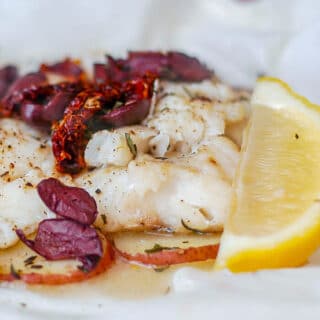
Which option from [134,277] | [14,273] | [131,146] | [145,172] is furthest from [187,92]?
[14,273]

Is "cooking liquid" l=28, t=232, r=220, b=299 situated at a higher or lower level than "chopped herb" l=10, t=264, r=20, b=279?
higher

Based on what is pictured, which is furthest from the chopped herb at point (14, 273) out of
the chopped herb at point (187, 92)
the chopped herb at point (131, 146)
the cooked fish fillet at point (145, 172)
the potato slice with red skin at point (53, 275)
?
the chopped herb at point (187, 92)

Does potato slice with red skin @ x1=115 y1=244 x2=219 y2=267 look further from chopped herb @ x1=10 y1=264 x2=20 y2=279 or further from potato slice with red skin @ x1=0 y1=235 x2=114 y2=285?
chopped herb @ x1=10 y1=264 x2=20 y2=279

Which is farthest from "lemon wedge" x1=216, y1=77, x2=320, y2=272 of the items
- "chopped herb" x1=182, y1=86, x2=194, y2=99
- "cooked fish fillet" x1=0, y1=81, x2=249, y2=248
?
"chopped herb" x1=182, y1=86, x2=194, y2=99

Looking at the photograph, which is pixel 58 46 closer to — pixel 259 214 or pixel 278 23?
pixel 278 23

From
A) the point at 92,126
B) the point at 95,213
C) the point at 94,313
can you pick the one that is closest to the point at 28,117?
the point at 92,126

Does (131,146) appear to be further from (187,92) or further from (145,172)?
(187,92)

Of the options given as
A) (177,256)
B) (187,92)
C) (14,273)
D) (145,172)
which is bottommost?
(14,273)

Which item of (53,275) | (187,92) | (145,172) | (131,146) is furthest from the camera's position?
(187,92)
